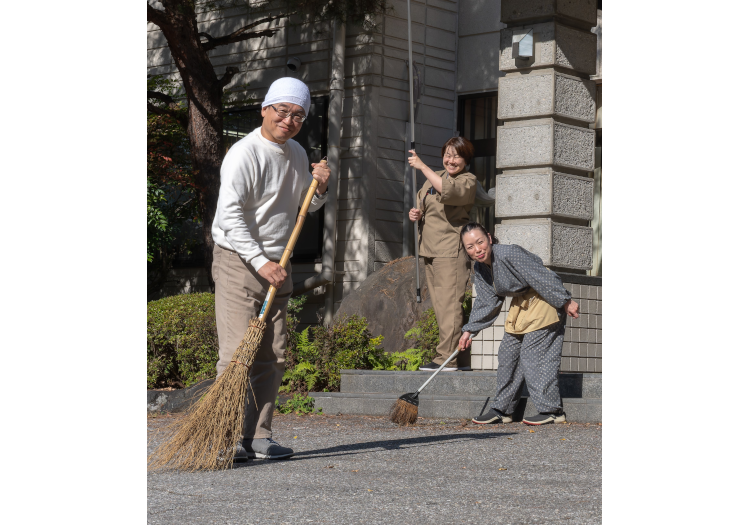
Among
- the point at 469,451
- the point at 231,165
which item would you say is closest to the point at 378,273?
the point at 469,451

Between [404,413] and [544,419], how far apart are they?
1015 millimetres

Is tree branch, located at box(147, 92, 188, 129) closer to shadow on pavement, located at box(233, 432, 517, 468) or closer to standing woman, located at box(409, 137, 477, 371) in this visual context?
standing woman, located at box(409, 137, 477, 371)

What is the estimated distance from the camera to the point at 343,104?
13.4 m

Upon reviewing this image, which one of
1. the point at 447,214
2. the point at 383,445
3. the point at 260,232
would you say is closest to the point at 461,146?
the point at 447,214

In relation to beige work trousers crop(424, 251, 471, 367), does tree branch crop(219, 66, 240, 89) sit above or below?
above

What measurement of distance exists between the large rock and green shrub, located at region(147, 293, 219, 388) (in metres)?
1.41

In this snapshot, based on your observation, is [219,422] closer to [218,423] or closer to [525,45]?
[218,423]

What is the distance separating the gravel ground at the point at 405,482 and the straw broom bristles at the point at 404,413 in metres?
0.28

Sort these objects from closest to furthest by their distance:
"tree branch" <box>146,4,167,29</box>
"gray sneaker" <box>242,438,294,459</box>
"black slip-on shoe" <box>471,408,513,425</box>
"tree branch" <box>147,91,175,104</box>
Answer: "gray sneaker" <box>242,438,294,459</box> → "black slip-on shoe" <box>471,408,513,425</box> → "tree branch" <box>146,4,167,29</box> → "tree branch" <box>147,91,175,104</box>

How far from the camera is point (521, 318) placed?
711cm

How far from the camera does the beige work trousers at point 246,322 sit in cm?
504

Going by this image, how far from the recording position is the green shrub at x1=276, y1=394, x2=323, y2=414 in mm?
8523

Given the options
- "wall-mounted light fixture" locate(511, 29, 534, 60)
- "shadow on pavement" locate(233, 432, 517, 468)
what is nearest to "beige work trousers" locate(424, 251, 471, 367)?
"shadow on pavement" locate(233, 432, 517, 468)

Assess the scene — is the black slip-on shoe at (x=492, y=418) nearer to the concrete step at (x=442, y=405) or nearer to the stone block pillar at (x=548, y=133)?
the concrete step at (x=442, y=405)
